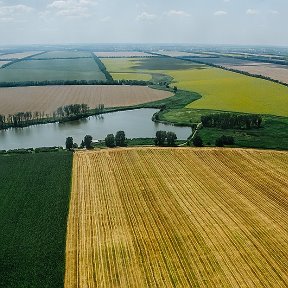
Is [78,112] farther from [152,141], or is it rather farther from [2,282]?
[2,282]

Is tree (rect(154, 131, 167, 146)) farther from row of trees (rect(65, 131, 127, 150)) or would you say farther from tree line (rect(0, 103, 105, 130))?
tree line (rect(0, 103, 105, 130))

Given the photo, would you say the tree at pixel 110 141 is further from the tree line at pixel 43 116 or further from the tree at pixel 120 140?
the tree line at pixel 43 116

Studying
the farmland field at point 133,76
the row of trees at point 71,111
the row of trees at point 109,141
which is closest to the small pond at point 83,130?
the row of trees at point 71,111

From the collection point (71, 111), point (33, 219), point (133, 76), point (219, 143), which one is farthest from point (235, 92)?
point (33, 219)

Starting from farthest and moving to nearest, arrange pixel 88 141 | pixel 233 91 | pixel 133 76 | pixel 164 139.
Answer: pixel 133 76 → pixel 233 91 → pixel 164 139 → pixel 88 141

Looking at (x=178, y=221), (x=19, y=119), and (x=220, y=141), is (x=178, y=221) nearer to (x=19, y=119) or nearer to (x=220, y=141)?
(x=220, y=141)

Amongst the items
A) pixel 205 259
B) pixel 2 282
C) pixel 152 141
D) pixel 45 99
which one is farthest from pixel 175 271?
pixel 45 99
